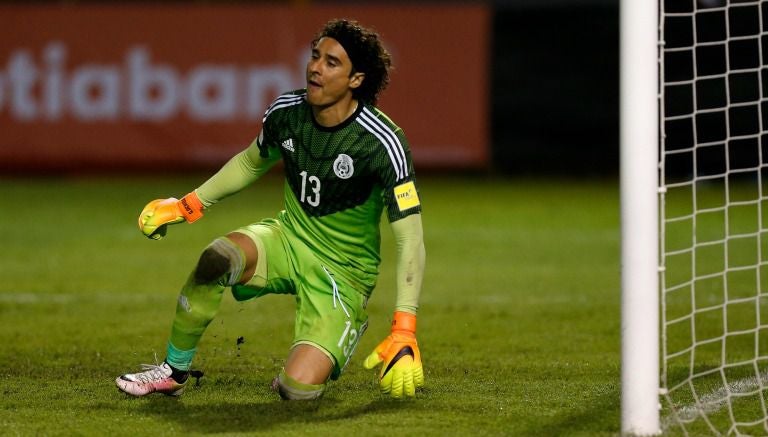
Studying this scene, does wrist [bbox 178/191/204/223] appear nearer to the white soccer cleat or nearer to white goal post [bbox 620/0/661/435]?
the white soccer cleat

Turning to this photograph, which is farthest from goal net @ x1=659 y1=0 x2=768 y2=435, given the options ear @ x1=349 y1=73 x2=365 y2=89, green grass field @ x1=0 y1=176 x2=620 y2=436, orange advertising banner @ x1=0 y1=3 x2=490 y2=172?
orange advertising banner @ x1=0 y1=3 x2=490 y2=172

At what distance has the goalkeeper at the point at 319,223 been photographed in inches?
197

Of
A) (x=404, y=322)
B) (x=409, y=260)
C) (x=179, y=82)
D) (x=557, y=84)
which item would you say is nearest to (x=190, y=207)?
(x=409, y=260)

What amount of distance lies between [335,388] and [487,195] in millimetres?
9355

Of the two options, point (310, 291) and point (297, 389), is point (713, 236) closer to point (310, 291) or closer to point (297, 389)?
point (310, 291)

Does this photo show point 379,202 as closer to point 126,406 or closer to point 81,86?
point 126,406

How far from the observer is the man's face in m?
5.11

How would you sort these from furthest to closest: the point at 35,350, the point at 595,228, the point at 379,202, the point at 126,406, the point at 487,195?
the point at 487,195 < the point at 595,228 < the point at 35,350 < the point at 379,202 < the point at 126,406

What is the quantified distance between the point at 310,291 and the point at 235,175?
62 centimetres

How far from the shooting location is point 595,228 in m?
11.7

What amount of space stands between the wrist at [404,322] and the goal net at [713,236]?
0.96 m

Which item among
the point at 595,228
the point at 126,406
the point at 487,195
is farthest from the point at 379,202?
the point at 487,195

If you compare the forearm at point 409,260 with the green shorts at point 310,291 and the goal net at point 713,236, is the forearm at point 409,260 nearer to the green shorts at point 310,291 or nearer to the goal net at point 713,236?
the green shorts at point 310,291

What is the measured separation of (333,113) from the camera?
523 centimetres
